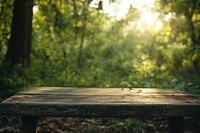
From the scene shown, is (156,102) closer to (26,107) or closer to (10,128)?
(26,107)

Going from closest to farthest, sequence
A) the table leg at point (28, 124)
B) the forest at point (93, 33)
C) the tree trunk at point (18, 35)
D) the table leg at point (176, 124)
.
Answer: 1. the table leg at point (28, 124)
2. the table leg at point (176, 124)
3. the forest at point (93, 33)
4. the tree trunk at point (18, 35)

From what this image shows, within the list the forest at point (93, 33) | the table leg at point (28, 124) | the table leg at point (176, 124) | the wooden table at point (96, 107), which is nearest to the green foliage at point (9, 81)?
the forest at point (93, 33)

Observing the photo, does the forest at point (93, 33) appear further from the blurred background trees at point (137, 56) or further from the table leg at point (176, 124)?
the table leg at point (176, 124)

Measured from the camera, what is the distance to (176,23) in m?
11.2

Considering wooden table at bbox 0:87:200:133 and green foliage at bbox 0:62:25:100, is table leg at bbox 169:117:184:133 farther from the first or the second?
green foliage at bbox 0:62:25:100

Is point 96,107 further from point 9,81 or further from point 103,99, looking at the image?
point 9,81

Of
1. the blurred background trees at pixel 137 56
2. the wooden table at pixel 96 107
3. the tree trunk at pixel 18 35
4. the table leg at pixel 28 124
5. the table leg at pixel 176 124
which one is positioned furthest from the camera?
the tree trunk at pixel 18 35

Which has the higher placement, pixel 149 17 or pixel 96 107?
pixel 149 17

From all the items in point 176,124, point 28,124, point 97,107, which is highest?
point 97,107

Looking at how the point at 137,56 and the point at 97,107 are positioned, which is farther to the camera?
the point at 137,56

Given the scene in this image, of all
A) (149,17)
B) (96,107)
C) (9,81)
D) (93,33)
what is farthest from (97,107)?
(93,33)

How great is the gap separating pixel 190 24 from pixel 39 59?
5.00 m

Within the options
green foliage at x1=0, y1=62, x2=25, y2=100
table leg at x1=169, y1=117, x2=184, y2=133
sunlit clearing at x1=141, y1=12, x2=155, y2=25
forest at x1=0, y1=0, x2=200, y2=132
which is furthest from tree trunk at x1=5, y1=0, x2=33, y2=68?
table leg at x1=169, y1=117, x2=184, y2=133

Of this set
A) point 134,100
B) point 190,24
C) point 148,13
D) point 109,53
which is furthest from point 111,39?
point 134,100
